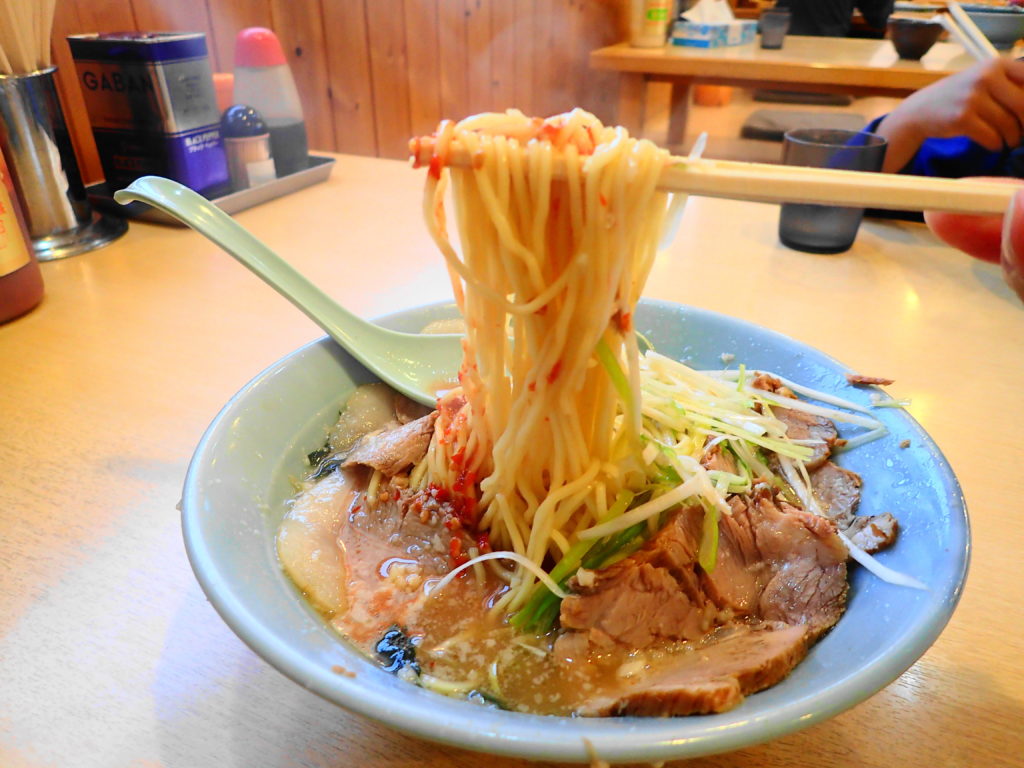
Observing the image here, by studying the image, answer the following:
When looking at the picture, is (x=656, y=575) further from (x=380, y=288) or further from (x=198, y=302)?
(x=198, y=302)

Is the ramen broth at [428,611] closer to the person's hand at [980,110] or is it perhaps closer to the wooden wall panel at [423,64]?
the person's hand at [980,110]

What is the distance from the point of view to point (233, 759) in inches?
27.6

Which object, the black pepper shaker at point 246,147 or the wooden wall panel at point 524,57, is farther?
the wooden wall panel at point 524,57

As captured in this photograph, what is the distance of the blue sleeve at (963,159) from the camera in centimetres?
202

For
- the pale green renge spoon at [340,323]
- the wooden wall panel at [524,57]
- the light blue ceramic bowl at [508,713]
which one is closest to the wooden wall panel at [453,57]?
the wooden wall panel at [524,57]

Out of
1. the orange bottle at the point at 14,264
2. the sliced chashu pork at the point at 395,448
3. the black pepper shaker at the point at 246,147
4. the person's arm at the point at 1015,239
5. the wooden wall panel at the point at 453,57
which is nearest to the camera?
the person's arm at the point at 1015,239

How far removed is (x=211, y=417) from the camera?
123 cm

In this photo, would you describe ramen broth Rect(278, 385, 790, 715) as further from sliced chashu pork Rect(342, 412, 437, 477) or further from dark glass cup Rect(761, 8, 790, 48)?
dark glass cup Rect(761, 8, 790, 48)

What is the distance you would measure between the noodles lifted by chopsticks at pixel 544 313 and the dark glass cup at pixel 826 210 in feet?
4.00

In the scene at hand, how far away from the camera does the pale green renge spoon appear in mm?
1074

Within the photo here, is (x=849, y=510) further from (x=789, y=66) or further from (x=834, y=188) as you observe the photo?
(x=789, y=66)

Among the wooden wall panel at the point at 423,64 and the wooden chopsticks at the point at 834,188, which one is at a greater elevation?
the wooden chopsticks at the point at 834,188

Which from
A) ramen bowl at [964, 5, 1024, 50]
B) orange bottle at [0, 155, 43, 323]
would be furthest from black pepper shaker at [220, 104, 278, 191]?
ramen bowl at [964, 5, 1024, 50]

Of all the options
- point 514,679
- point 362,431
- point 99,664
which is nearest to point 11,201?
point 362,431
